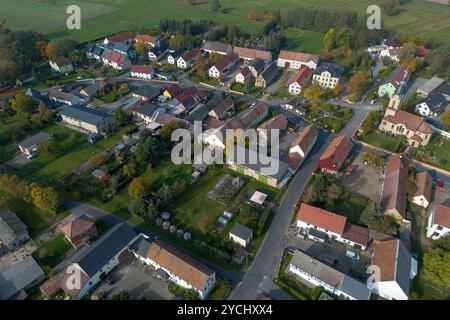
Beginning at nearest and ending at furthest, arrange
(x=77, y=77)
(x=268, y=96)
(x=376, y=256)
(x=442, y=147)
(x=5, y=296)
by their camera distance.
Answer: (x=5, y=296) < (x=376, y=256) < (x=442, y=147) < (x=268, y=96) < (x=77, y=77)

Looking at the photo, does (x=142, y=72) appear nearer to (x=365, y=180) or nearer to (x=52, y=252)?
(x=52, y=252)

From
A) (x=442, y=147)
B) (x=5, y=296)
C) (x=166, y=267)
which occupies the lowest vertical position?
(x=5, y=296)

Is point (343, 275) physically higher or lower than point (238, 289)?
higher

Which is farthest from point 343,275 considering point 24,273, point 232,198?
point 24,273

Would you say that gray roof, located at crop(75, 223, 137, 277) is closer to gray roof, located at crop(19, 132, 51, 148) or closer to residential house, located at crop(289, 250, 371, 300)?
residential house, located at crop(289, 250, 371, 300)

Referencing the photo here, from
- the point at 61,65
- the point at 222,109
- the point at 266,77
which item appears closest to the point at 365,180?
the point at 222,109

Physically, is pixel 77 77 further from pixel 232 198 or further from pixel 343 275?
pixel 343 275
